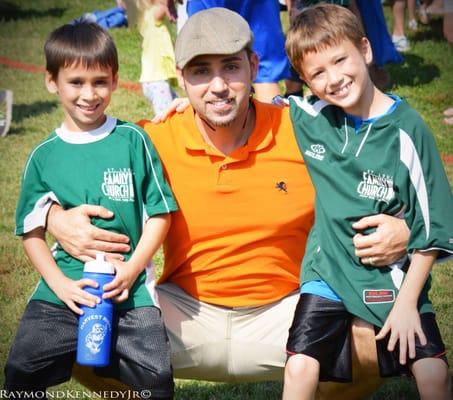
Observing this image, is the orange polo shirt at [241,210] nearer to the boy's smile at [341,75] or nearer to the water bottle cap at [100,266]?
the boy's smile at [341,75]

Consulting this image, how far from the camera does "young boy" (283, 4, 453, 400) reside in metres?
3.22

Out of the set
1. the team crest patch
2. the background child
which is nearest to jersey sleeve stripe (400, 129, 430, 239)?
the team crest patch

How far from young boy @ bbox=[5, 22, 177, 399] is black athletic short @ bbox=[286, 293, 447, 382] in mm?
534

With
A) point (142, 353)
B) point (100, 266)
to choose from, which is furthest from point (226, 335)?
point (100, 266)

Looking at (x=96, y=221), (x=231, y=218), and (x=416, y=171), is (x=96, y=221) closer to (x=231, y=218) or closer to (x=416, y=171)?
(x=231, y=218)

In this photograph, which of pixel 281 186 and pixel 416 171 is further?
pixel 281 186

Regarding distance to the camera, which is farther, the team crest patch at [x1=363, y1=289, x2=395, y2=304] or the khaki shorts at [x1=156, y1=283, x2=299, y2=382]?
the khaki shorts at [x1=156, y1=283, x2=299, y2=382]

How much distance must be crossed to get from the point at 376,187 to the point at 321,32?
68cm

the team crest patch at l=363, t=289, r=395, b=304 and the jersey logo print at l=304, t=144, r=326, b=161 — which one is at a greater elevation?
the jersey logo print at l=304, t=144, r=326, b=161

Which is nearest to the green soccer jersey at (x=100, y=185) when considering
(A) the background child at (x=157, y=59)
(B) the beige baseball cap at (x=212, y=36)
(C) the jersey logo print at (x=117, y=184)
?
(C) the jersey logo print at (x=117, y=184)

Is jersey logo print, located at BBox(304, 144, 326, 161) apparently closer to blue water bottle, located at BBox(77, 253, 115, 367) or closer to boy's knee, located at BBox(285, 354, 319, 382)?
boy's knee, located at BBox(285, 354, 319, 382)

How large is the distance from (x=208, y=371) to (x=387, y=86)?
688 cm

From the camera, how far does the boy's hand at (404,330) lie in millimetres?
3217

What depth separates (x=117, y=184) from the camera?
11.1ft
